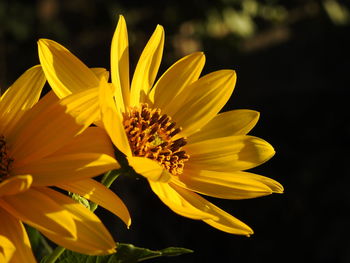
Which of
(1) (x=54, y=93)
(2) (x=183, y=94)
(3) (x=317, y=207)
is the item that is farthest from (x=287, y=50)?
(1) (x=54, y=93)

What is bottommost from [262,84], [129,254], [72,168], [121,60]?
[262,84]

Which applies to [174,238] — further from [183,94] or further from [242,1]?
[183,94]

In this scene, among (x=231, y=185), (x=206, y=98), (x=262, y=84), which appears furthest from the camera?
(x=262, y=84)

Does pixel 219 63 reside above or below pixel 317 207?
above

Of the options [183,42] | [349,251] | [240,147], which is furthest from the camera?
[183,42]

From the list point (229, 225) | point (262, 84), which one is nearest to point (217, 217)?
point (229, 225)

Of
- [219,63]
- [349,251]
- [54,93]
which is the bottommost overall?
[349,251]

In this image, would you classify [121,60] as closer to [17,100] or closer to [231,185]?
[17,100]
